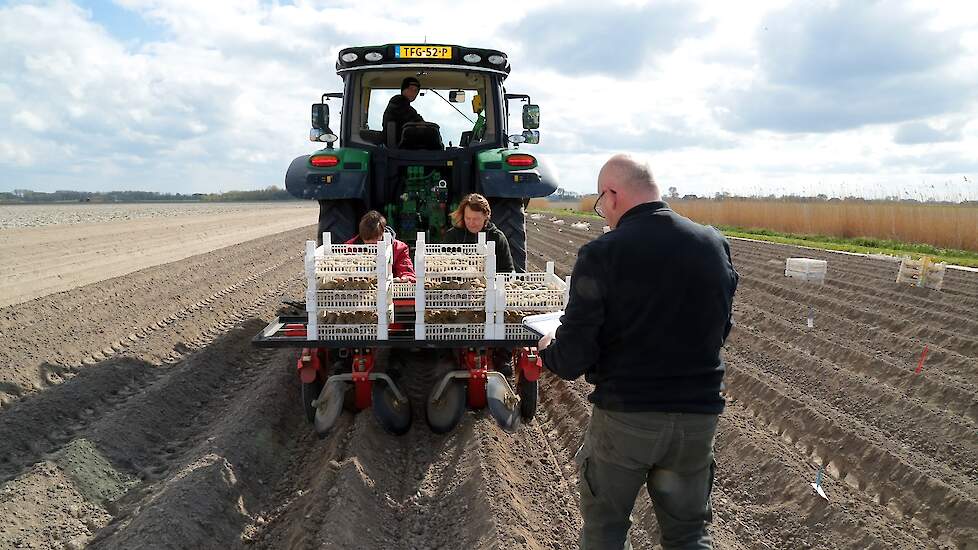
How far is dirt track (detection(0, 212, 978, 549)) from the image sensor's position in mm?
3965

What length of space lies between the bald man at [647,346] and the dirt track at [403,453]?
1245 mm

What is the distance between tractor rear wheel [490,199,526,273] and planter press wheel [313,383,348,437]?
6.94 feet

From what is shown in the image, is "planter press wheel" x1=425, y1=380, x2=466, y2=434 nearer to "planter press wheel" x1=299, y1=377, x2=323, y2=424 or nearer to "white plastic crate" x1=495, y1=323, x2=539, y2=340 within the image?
"white plastic crate" x1=495, y1=323, x2=539, y2=340

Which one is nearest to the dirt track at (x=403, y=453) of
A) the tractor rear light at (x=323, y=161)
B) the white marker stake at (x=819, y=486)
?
the white marker stake at (x=819, y=486)

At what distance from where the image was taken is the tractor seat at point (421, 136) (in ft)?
23.2

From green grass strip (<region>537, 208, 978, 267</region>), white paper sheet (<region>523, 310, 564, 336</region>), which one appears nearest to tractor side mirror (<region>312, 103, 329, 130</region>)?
white paper sheet (<region>523, 310, 564, 336</region>)

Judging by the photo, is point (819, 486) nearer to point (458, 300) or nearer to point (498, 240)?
point (458, 300)

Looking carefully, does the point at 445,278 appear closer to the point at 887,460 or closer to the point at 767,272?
→ the point at 887,460

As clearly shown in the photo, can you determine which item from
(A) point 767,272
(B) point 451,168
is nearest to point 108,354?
(B) point 451,168

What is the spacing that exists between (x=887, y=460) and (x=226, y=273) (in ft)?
34.6

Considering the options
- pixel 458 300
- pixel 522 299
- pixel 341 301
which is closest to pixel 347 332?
pixel 341 301

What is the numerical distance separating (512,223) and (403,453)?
2.36 metres

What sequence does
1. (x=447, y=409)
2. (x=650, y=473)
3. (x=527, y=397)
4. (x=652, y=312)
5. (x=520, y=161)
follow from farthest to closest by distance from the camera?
(x=520, y=161), (x=527, y=397), (x=447, y=409), (x=650, y=473), (x=652, y=312)

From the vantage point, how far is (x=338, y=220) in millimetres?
6520
